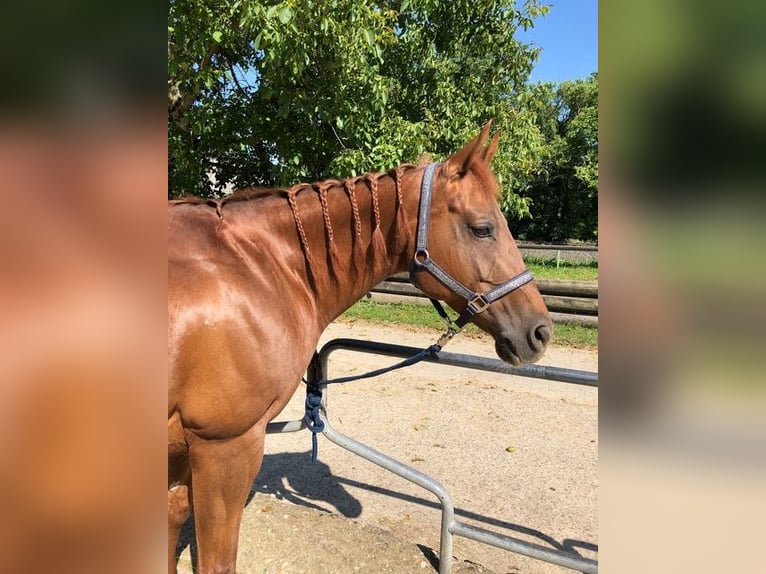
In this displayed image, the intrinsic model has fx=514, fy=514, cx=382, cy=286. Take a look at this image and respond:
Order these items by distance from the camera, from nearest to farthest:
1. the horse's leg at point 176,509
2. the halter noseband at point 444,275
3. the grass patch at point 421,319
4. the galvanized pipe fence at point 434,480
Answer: the halter noseband at point 444,275
the galvanized pipe fence at point 434,480
the horse's leg at point 176,509
the grass patch at point 421,319

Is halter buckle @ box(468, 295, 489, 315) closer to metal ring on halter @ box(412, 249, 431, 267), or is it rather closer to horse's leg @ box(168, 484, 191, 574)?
metal ring on halter @ box(412, 249, 431, 267)

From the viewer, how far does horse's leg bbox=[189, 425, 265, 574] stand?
5.86 ft

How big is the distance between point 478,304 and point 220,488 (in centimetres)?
118

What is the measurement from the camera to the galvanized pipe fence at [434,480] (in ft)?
7.18

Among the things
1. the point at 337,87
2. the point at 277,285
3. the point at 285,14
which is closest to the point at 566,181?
the point at 337,87

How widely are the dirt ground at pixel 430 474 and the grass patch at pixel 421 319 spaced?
3.36ft

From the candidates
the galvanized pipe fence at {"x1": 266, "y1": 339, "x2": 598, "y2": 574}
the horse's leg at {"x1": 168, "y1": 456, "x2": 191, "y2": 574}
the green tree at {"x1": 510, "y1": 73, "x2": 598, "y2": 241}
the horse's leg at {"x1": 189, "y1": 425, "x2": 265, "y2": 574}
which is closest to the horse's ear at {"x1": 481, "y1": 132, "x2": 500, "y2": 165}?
the galvanized pipe fence at {"x1": 266, "y1": 339, "x2": 598, "y2": 574}

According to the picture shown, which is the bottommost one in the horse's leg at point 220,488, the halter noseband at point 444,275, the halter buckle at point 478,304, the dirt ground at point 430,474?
the dirt ground at point 430,474

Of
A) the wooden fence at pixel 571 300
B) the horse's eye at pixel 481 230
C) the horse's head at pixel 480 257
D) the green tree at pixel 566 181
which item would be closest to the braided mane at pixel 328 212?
the horse's head at pixel 480 257
